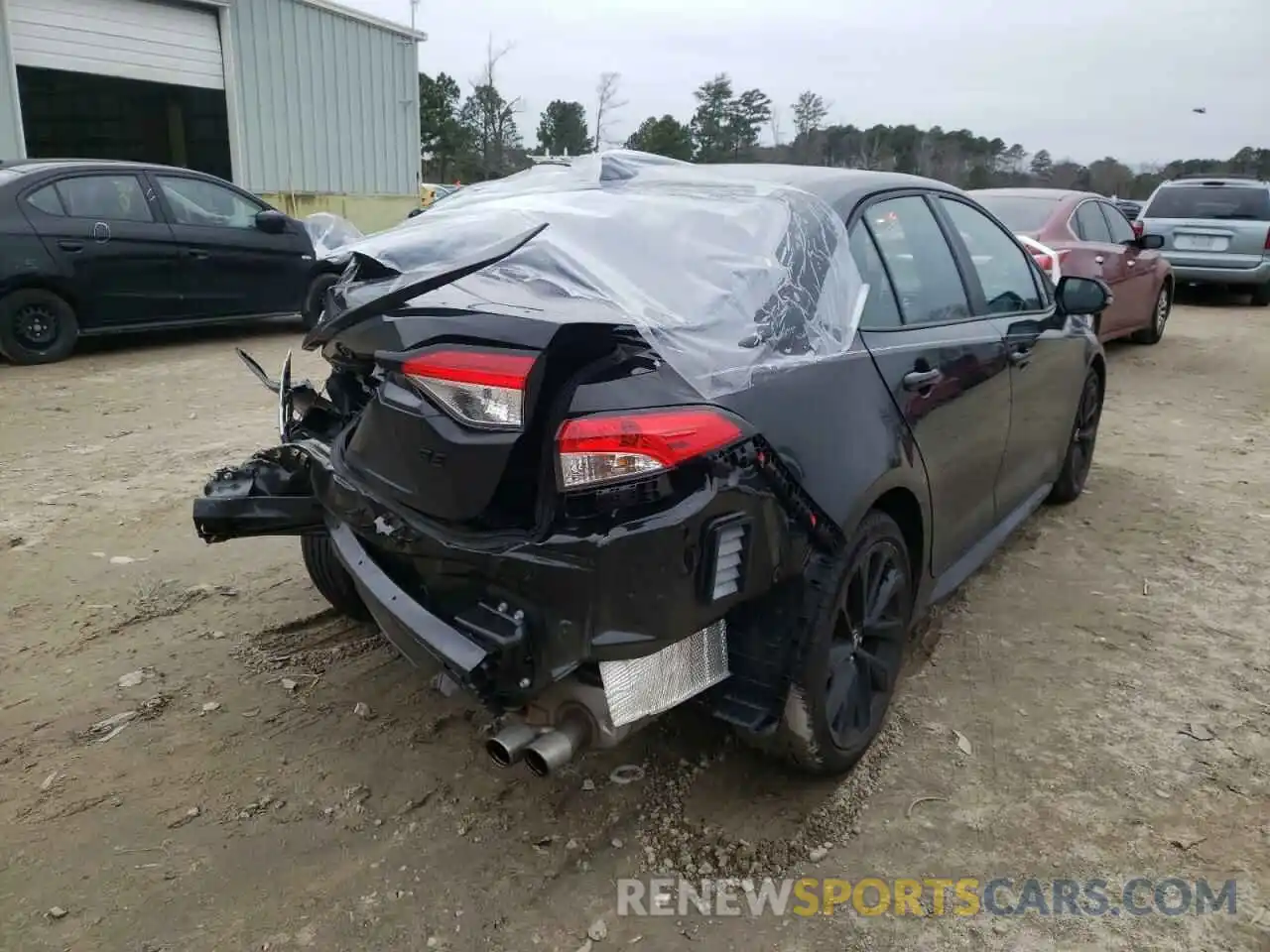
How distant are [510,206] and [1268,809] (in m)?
2.82

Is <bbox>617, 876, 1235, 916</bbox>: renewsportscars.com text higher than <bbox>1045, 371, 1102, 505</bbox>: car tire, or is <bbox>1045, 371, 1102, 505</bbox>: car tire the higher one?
<bbox>1045, 371, 1102, 505</bbox>: car tire

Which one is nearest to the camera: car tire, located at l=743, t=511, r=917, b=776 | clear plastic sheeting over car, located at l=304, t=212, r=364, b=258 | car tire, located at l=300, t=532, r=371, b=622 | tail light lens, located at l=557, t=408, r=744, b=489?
tail light lens, located at l=557, t=408, r=744, b=489

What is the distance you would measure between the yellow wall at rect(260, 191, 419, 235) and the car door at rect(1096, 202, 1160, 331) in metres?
9.51

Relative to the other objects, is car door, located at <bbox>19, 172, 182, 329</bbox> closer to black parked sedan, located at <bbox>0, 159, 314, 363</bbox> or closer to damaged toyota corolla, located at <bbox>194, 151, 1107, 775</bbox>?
black parked sedan, located at <bbox>0, 159, 314, 363</bbox>

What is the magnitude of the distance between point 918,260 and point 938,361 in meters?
0.42

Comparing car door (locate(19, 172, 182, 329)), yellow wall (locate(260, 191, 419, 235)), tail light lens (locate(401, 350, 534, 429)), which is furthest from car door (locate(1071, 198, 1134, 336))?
yellow wall (locate(260, 191, 419, 235))

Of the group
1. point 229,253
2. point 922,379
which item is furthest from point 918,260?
point 229,253

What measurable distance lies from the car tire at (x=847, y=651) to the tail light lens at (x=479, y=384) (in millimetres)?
884

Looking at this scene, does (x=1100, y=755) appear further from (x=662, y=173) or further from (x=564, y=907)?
(x=662, y=173)

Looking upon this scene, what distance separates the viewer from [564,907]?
7.46 feet

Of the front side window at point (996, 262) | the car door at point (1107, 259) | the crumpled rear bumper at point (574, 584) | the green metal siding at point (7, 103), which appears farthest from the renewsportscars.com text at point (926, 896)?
the green metal siding at point (7, 103)

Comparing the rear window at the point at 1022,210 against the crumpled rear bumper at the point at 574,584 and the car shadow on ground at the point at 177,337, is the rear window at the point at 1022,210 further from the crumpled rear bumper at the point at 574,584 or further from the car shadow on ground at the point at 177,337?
the crumpled rear bumper at the point at 574,584

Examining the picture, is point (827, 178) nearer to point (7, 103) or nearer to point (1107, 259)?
point (1107, 259)

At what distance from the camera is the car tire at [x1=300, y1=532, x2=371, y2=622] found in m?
3.40
